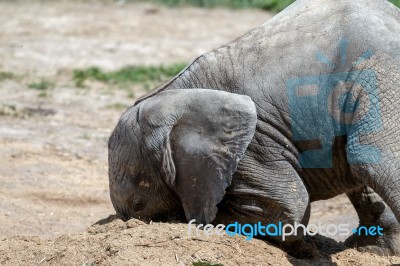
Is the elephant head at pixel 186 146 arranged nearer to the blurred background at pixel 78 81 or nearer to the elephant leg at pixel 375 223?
the elephant leg at pixel 375 223

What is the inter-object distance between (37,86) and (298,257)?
7.00m

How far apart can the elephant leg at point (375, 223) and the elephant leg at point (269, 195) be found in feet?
3.03

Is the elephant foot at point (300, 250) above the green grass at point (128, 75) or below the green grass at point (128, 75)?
above

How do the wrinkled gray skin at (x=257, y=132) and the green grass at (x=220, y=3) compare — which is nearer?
the wrinkled gray skin at (x=257, y=132)

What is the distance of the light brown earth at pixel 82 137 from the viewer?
604 centimetres

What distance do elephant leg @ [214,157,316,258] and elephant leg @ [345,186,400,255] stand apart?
925mm

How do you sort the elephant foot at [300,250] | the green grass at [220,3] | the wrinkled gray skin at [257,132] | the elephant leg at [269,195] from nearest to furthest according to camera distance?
the wrinkled gray skin at [257,132] < the elephant leg at [269,195] < the elephant foot at [300,250] < the green grass at [220,3]

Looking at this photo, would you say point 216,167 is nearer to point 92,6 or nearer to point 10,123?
point 10,123

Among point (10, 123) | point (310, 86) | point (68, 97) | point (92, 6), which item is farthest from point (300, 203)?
point (92, 6)

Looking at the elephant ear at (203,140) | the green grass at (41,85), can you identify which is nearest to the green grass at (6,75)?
the green grass at (41,85)

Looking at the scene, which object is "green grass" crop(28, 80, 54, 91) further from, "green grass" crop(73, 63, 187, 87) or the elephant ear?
the elephant ear

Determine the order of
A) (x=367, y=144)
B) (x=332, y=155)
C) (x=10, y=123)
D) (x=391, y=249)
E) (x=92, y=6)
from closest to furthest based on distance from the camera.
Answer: (x=367, y=144)
(x=332, y=155)
(x=391, y=249)
(x=10, y=123)
(x=92, y=6)

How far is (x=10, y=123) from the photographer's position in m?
11.2

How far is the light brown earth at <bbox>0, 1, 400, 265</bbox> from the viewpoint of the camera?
6035 millimetres
